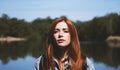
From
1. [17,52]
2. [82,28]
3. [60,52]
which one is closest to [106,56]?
[17,52]

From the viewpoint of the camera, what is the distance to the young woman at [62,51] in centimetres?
89

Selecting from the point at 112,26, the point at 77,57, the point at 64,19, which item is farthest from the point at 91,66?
the point at 112,26

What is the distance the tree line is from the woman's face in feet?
123

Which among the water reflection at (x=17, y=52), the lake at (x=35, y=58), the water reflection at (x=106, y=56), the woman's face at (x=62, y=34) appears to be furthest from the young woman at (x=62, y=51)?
the water reflection at (x=17, y=52)

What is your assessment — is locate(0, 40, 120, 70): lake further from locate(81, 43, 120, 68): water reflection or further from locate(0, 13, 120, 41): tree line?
locate(0, 13, 120, 41): tree line

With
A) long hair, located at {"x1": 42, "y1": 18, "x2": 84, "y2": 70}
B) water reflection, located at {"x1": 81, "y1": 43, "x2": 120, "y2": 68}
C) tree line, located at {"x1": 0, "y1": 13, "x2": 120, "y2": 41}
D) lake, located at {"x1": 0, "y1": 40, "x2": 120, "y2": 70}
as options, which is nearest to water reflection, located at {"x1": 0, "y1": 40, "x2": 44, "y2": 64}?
lake, located at {"x1": 0, "y1": 40, "x2": 120, "y2": 70}

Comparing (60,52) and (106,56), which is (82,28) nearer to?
(106,56)

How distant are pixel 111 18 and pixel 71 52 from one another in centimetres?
3930

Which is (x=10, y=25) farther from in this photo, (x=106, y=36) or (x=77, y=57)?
(x=77, y=57)

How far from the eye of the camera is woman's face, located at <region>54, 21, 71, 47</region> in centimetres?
91

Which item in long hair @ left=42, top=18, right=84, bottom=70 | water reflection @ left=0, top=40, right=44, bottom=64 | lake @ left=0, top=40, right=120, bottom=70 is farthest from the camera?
water reflection @ left=0, top=40, right=44, bottom=64

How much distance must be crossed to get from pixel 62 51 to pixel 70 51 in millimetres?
22

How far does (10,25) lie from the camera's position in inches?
1750

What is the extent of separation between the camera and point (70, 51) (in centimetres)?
91
